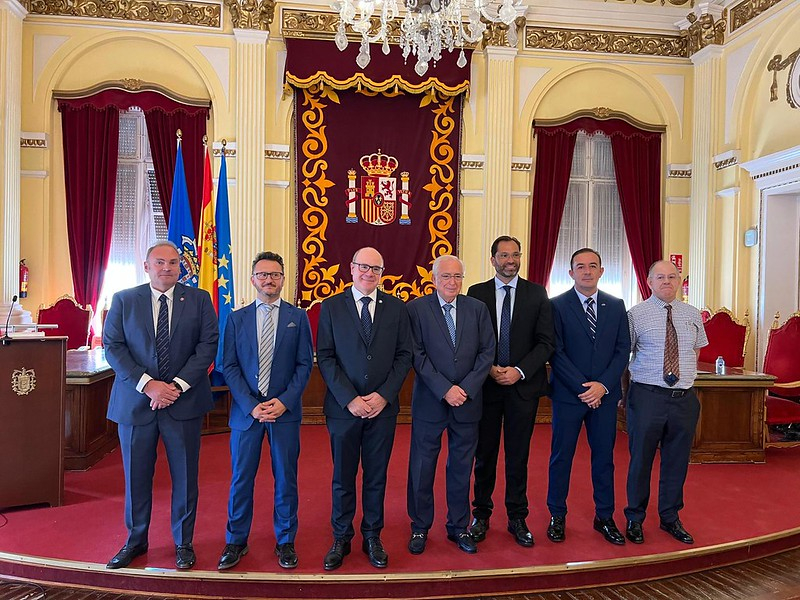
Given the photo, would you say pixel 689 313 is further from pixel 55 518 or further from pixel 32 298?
pixel 32 298

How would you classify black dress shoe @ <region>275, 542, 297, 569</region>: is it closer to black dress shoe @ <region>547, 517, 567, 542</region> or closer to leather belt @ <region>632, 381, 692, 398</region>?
black dress shoe @ <region>547, 517, 567, 542</region>

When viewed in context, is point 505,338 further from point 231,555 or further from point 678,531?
point 231,555

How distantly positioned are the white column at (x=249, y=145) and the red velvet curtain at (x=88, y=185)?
4.56 feet

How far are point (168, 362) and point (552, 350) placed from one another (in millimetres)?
1900

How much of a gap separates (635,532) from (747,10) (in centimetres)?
649

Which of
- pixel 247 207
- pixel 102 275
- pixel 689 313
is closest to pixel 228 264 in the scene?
pixel 247 207

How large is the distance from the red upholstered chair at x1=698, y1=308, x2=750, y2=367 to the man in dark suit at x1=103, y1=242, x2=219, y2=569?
5438 millimetres

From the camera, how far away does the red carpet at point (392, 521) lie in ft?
10.3

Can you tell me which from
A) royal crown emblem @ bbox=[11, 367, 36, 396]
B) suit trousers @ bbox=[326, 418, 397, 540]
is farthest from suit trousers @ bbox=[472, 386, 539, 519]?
royal crown emblem @ bbox=[11, 367, 36, 396]

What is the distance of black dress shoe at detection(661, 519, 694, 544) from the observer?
132 inches

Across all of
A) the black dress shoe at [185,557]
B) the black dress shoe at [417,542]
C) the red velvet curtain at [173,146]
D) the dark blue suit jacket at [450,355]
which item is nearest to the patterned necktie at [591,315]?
the dark blue suit jacket at [450,355]

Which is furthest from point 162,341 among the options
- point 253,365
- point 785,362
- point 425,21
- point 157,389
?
point 785,362

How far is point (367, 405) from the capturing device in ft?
9.97

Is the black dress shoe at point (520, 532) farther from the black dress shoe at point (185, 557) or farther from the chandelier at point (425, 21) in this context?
the chandelier at point (425, 21)
